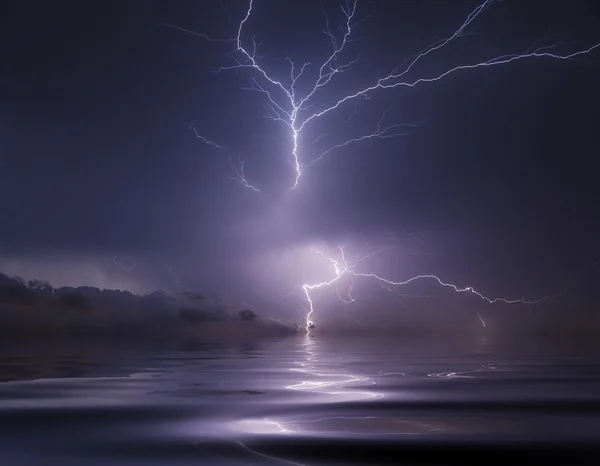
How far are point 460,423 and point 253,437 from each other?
43.9 inches

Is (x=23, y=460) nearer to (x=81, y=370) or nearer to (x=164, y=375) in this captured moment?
(x=164, y=375)

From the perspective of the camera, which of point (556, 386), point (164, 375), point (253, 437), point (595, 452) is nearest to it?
point (595, 452)

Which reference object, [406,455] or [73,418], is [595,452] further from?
[73,418]

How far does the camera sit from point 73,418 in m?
3.40

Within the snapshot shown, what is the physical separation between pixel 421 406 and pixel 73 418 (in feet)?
6.73

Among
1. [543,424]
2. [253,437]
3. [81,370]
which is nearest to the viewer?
[253,437]

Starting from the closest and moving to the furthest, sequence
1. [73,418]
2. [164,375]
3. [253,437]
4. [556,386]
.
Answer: [253,437]
[73,418]
[556,386]
[164,375]

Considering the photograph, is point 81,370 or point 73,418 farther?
point 81,370

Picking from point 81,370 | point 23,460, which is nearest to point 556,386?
point 23,460

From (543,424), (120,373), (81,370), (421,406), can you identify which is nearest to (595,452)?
(543,424)

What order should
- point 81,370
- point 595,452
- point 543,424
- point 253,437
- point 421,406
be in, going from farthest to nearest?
point 81,370, point 421,406, point 543,424, point 253,437, point 595,452

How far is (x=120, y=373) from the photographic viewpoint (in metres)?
6.58

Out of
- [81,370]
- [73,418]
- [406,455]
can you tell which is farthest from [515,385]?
[81,370]

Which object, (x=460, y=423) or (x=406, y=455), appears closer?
(x=406, y=455)
